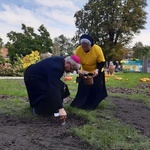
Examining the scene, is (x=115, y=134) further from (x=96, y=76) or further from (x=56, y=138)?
(x=96, y=76)

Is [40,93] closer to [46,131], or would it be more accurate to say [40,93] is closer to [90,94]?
[46,131]

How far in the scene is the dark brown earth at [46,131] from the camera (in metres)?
3.62

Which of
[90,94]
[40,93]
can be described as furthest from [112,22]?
[40,93]

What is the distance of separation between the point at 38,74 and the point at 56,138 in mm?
1224

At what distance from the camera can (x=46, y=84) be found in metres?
4.80

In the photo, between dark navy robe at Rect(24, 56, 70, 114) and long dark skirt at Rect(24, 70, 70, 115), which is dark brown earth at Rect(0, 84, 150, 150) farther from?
dark navy robe at Rect(24, 56, 70, 114)

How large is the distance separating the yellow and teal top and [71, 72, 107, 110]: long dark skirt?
0.26 m

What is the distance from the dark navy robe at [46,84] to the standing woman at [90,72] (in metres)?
0.84

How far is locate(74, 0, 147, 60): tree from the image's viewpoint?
1649 inches

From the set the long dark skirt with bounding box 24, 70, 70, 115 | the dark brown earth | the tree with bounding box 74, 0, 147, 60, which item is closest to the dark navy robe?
the long dark skirt with bounding box 24, 70, 70, 115

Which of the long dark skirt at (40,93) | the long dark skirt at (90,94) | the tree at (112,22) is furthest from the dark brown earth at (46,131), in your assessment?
the tree at (112,22)

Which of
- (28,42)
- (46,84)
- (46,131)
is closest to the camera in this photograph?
(46,131)

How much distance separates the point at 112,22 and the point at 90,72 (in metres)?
37.3

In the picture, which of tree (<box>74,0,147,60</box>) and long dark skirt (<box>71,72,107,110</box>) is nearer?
long dark skirt (<box>71,72,107,110</box>)
